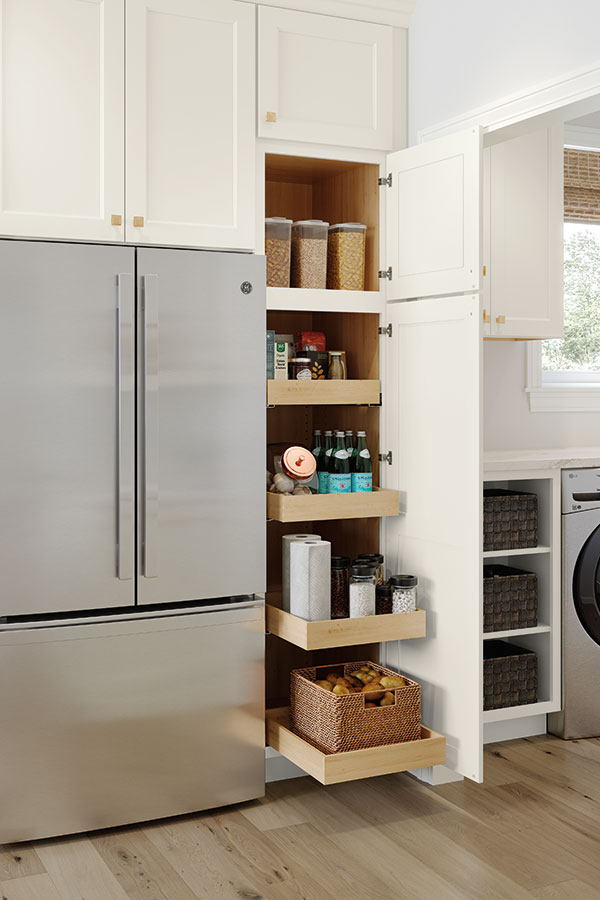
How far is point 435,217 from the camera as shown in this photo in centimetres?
293

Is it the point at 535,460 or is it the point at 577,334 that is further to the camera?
the point at 577,334

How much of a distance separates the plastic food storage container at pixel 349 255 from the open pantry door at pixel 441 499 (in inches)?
6.8

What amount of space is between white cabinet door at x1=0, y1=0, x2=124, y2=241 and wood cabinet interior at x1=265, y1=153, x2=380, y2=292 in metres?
0.58

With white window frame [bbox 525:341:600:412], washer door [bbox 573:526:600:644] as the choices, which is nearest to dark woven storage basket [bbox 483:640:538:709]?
washer door [bbox 573:526:600:644]

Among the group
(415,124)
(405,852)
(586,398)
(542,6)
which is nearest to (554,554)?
(586,398)

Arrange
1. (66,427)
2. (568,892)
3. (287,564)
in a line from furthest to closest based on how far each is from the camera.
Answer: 1. (287,564)
2. (66,427)
3. (568,892)

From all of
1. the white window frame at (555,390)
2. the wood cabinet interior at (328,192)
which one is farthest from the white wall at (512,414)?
the wood cabinet interior at (328,192)

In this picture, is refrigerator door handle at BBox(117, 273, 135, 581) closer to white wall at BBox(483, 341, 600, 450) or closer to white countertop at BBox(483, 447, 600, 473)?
white countertop at BBox(483, 447, 600, 473)

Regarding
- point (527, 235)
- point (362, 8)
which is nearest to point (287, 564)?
point (527, 235)

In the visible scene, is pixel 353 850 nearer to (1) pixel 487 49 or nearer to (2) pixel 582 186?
(1) pixel 487 49

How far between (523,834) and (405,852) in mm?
364

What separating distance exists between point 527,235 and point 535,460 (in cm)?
83

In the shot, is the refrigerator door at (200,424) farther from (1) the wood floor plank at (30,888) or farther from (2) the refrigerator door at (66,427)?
(1) the wood floor plank at (30,888)

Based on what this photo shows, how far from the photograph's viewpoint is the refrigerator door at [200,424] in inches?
108
